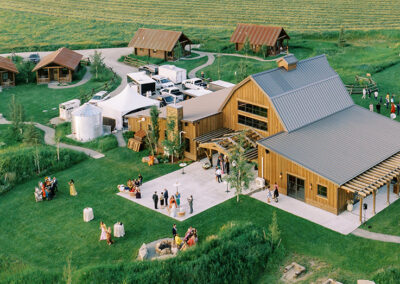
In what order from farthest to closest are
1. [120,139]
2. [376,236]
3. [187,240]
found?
[120,139] < [376,236] < [187,240]

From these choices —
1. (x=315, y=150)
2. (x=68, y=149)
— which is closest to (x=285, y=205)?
(x=315, y=150)

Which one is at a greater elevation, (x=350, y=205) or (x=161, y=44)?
(x=161, y=44)

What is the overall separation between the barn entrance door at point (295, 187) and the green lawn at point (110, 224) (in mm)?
2422

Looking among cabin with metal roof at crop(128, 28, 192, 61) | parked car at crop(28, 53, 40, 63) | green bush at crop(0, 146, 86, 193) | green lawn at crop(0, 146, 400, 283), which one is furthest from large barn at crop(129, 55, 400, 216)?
parked car at crop(28, 53, 40, 63)

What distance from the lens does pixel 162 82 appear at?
69.2 meters

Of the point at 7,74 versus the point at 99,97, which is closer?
the point at 99,97

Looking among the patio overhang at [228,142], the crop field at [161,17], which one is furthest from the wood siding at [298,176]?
the crop field at [161,17]

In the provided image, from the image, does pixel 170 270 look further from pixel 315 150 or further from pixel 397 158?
pixel 397 158

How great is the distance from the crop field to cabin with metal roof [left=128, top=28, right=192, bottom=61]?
34.7 feet

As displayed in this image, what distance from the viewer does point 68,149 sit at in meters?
49.2

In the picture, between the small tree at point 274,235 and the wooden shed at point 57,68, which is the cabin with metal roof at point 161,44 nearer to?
the wooden shed at point 57,68

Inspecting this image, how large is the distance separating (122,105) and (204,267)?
2834cm

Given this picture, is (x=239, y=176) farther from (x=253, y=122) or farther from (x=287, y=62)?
(x=287, y=62)

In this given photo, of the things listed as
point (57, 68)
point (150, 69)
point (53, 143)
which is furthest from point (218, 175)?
point (57, 68)
